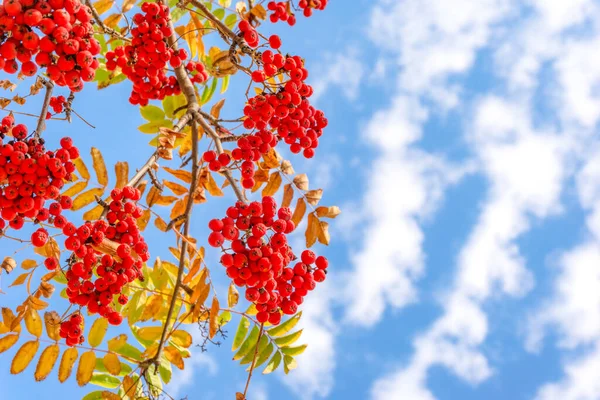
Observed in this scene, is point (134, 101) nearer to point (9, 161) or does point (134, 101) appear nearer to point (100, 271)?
point (9, 161)

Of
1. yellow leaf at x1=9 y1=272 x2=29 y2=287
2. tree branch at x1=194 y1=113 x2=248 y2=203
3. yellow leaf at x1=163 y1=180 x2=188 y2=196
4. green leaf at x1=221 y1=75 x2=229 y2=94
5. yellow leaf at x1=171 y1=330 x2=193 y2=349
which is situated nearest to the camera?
tree branch at x1=194 y1=113 x2=248 y2=203

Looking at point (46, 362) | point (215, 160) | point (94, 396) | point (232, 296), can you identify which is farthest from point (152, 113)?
point (94, 396)

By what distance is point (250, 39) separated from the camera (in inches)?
157

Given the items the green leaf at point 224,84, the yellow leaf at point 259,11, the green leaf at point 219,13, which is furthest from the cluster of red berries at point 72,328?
the green leaf at point 219,13

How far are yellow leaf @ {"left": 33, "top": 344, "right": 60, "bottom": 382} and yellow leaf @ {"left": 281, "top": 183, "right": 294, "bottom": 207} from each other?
203 cm

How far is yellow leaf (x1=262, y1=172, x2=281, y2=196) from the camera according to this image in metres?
4.38

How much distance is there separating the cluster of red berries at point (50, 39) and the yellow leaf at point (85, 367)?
2.07 m

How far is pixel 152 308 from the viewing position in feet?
14.2

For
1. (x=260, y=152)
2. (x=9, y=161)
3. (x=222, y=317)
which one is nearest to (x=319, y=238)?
(x=260, y=152)

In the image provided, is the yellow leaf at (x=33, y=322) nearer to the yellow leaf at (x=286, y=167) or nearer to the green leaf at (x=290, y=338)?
the green leaf at (x=290, y=338)

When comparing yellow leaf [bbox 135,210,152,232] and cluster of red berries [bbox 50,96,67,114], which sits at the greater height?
cluster of red berries [bbox 50,96,67,114]

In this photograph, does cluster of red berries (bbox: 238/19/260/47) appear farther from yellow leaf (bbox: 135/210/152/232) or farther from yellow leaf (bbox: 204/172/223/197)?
yellow leaf (bbox: 135/210/152/232)

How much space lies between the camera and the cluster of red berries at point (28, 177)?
3.51 m

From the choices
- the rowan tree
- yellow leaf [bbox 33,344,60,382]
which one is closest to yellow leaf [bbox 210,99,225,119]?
A: the rowan tree
